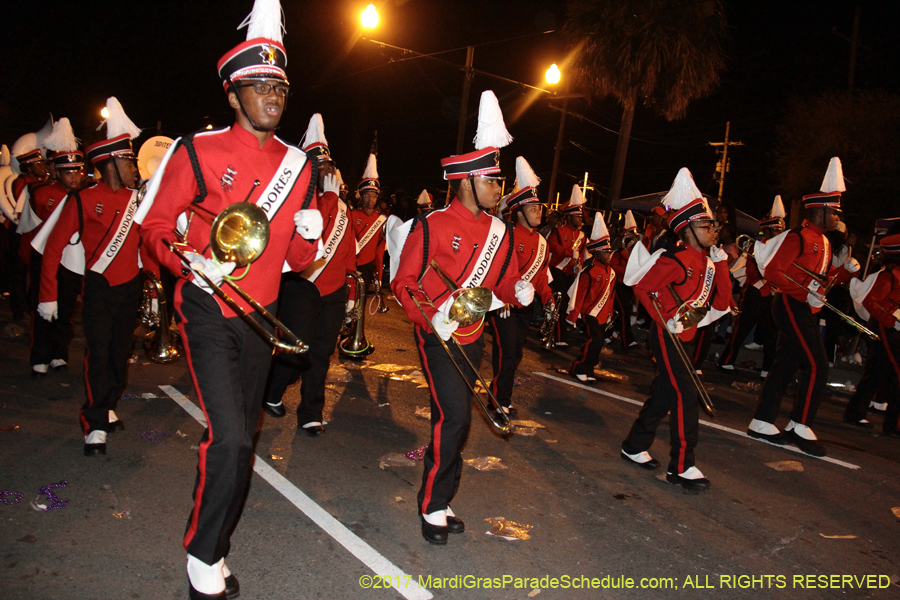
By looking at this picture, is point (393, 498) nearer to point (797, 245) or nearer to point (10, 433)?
point (10, 433)

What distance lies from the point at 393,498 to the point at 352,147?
37528 millimetres

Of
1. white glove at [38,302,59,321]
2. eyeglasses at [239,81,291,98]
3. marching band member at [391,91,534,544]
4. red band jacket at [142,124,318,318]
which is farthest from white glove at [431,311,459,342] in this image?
white glove at [38,302,59,321]

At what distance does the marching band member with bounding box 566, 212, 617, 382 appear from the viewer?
29.3ft

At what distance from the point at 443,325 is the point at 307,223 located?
38.4 inches

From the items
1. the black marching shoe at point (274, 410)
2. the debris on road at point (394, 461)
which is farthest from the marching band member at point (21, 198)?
the debris on road at point (394, 461)

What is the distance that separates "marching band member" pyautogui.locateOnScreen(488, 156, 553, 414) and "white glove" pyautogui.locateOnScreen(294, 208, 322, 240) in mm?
3450

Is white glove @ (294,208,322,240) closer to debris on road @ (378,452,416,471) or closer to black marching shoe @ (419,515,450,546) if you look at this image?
black marching shoe @ (419,515,450,546)

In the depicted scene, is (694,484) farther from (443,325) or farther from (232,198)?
(232,198)

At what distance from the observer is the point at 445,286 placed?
416 cm

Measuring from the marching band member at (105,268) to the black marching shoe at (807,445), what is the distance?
6169mm

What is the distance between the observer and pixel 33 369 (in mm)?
6645

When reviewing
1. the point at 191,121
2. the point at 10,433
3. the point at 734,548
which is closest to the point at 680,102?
the point at 734,548

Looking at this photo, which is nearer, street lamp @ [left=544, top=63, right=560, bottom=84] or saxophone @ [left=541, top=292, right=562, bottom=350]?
saxophone @ [left=541, top=292, right=562, bottom=350]

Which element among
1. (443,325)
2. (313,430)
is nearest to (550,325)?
(313,430)
